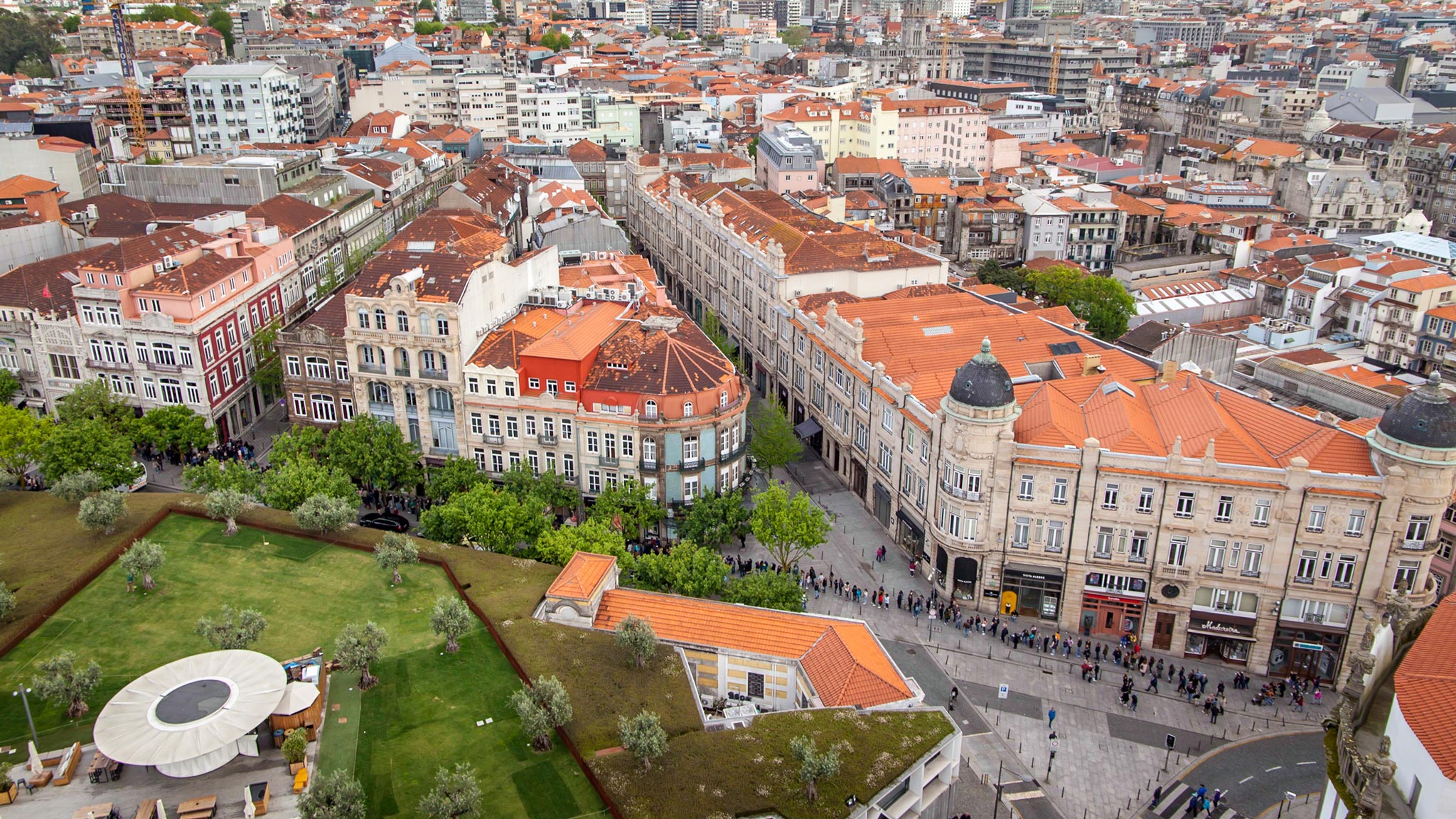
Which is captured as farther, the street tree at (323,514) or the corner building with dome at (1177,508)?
the street tree at (323,514)

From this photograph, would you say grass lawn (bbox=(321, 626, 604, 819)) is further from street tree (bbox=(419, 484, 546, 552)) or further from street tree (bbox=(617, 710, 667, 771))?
street tree (bbox=(419, 484, 546, 552))

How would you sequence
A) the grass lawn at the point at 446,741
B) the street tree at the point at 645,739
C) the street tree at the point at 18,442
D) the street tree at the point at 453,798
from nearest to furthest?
the street tree at the point at 453,798 < the grass lawn at the point at 446,741 < the street tree at the point at 645,739 < the street tree at the point at 18,442

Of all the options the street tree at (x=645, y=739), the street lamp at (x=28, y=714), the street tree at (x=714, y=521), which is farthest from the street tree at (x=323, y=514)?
the street tree at (x=645, y=739)

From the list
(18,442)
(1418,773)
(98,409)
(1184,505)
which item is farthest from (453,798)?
(98,409)

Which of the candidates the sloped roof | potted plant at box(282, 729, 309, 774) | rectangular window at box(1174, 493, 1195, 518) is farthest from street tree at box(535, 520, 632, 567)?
rectangular window at box(1174, 493, 1195, 518)

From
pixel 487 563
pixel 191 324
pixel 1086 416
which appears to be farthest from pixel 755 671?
pixel 191 324

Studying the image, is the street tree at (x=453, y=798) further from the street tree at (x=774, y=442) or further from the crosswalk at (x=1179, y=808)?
the street tree at (x=774, y=442)
